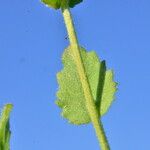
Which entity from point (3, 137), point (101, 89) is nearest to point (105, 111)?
point (101, 89)

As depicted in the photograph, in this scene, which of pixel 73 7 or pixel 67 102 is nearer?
pixel 73 7

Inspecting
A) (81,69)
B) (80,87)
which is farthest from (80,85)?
(81,69)

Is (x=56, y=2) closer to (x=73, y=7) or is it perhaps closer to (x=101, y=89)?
(x=73, y=7)

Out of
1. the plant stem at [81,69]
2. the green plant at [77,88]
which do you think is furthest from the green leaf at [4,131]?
the plant stem at [81,69]

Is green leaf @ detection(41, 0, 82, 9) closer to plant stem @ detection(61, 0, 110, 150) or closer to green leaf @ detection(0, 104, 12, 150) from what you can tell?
plant stem @ detection(61, 0, 110, 150)

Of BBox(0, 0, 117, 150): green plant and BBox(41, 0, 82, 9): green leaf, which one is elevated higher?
BBox(41, 0, 82, 9): green leaf

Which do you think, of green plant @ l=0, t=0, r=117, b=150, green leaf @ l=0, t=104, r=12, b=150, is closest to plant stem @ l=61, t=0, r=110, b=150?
green plant @ l=0, t=0, r=117, b=150

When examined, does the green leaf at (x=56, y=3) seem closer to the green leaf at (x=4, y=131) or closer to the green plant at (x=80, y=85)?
the green plant at (x=80, y=85)

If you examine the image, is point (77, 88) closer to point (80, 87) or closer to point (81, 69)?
point (80, 87)
